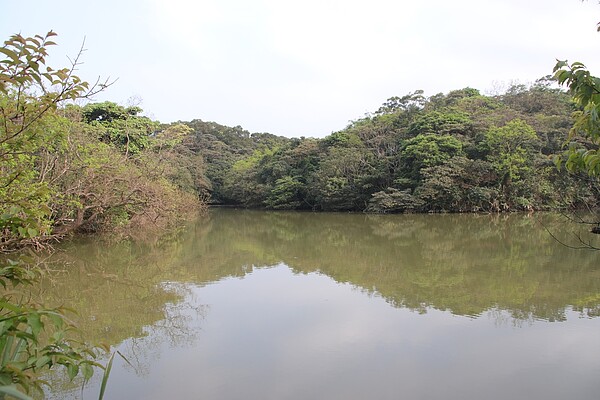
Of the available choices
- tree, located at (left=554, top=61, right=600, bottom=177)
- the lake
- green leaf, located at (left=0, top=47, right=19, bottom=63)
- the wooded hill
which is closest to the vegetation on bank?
green leaf, located at (left=0, top=47, right=19, bottom=63)

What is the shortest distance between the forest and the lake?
81 centimetres

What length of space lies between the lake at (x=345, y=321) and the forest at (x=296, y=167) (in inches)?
31.8

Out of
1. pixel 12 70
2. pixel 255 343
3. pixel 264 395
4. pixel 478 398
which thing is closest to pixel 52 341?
pixel 12 70

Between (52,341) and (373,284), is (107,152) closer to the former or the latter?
(373,284)

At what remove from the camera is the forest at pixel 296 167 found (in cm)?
189

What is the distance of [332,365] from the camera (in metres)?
3.79

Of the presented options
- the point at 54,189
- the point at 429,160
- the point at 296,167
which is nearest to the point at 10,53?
the point at 54,189

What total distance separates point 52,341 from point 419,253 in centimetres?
914

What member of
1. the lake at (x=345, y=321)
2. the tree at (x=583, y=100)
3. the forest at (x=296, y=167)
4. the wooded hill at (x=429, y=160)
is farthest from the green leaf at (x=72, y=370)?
the wooded hill at (x=429, y=160)

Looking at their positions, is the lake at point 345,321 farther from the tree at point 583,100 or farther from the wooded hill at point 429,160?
the wooded hill at point 429,160

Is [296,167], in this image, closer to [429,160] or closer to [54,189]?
[429,160]

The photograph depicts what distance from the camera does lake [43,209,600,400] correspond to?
345 cm

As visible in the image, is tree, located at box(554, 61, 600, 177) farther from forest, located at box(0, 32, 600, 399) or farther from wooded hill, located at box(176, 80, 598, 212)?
wooded hill, located at box(176, 80, 598, 212)

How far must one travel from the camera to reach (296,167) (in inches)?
1113
